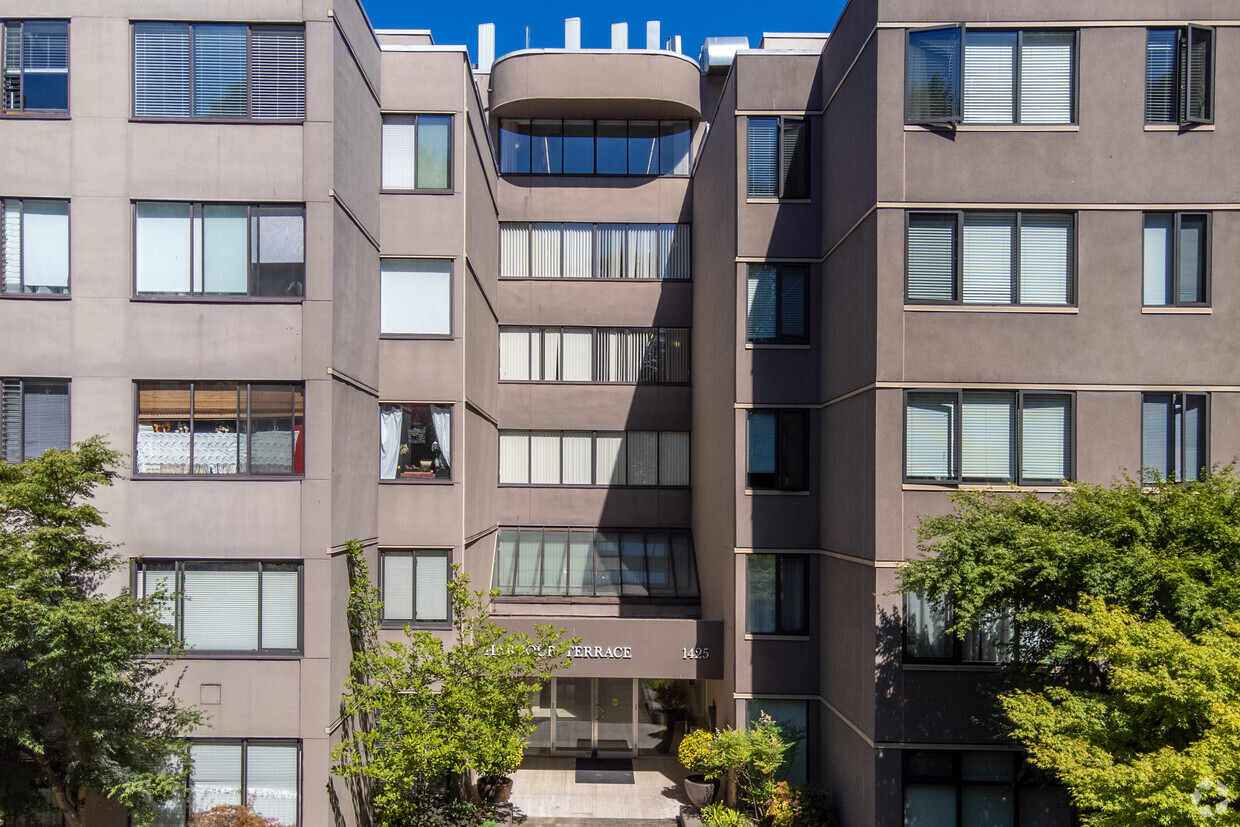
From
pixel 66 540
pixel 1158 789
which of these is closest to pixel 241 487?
pixel 66 540

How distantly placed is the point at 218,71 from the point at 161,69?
1.01m

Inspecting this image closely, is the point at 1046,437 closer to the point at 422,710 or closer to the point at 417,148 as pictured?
the point at 422,710

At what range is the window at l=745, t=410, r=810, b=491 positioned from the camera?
63.3 feet

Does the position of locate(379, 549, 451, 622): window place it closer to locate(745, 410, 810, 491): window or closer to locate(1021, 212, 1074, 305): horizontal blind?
locate(745, 410, 810, 491): window

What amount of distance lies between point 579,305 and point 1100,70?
50.8 feet

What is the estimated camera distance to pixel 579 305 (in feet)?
87.8

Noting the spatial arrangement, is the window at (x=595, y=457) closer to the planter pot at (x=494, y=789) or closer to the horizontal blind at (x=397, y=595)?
the horizontal blind at (x=397, y=595)

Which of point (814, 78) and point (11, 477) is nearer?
point (11, 477)

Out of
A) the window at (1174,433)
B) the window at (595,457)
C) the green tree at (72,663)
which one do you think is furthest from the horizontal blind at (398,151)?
the window at (1174,433)

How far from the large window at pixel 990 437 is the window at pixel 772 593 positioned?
5.05 m

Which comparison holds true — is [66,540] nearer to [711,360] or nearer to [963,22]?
[711,360]

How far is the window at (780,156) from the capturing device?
19.5m

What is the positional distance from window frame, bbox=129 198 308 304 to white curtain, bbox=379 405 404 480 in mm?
4390

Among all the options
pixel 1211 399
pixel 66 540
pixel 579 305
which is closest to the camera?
pixel 66 540
